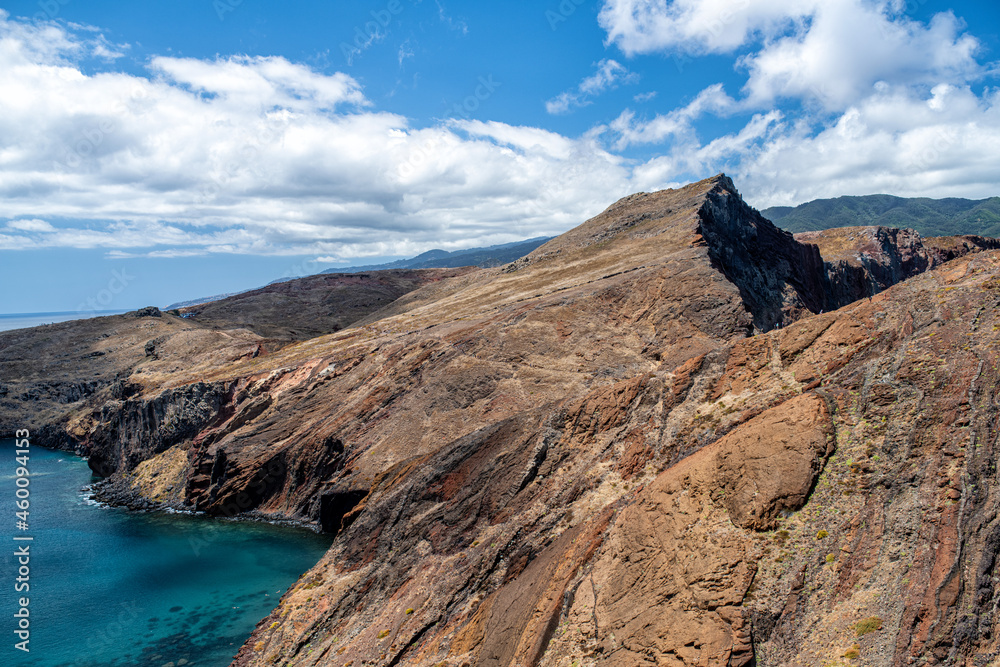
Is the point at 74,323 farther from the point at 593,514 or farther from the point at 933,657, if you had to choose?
the point at 933,657

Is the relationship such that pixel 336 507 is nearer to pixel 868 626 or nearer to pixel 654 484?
pixel 654 484

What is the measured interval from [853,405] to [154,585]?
4193 cm

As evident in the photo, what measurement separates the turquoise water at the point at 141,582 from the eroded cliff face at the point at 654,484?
3.52 metres

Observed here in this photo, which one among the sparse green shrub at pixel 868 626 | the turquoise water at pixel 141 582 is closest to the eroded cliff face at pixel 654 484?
the sparse green shrub at pixel 868 626

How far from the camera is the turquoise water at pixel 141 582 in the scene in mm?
28641

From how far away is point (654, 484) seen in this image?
63.4 ft

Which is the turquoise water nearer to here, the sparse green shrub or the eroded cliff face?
the eroded cliff face

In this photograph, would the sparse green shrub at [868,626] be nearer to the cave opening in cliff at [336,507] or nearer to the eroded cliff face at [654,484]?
the eroded cliff face at [654,484]

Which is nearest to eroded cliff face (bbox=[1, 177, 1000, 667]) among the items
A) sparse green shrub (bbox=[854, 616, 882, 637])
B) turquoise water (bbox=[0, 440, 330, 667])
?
sparse green shrub (bbox=[854, 616, 882, 637])

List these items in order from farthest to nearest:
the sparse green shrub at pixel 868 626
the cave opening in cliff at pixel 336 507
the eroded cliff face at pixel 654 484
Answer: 1. the cave opening in cliff at pixel 336 507
2. the eroded cliff face at pixel 654 484
3. the sparse green shrub at pixel 868 626

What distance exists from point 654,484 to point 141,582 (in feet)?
119

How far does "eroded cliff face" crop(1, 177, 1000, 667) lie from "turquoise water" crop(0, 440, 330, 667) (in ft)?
11.6

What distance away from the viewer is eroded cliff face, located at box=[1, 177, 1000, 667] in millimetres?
13531

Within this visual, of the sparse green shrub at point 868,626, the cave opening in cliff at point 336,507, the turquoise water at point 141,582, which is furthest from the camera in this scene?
the cave opening in cliff at point 336,507
